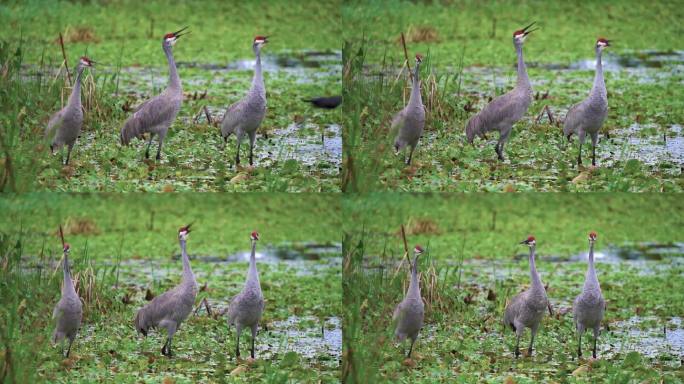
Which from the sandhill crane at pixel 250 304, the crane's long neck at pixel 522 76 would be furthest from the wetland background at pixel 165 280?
the crane's long neck at pixel 522 76

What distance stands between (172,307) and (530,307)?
2.28 meters

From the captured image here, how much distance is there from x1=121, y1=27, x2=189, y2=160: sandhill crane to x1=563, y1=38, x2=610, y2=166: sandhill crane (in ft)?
8.43

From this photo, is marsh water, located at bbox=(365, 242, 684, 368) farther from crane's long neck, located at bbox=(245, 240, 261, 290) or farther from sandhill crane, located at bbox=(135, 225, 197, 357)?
sandhill crane, located at bbox=(135, 225, 197, 357)

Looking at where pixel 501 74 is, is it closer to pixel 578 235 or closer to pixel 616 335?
pixel 578 235

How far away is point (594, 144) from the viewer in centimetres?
870

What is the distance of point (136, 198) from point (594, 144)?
10.0 ft

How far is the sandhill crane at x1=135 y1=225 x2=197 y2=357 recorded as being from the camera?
27.7ft

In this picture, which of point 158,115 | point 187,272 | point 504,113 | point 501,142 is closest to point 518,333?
point 501,142

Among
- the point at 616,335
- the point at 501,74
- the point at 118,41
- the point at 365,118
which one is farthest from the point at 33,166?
the point at 616,335

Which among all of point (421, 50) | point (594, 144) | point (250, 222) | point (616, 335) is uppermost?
point (421, 50)

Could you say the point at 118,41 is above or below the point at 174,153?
above

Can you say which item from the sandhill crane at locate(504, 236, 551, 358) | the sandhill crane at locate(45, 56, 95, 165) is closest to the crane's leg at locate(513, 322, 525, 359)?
the sandhill crane at locate(504, 236, 551, 358)

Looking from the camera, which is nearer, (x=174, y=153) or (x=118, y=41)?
(x=174, y=153)

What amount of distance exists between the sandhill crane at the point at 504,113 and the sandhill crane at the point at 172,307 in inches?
80.4
